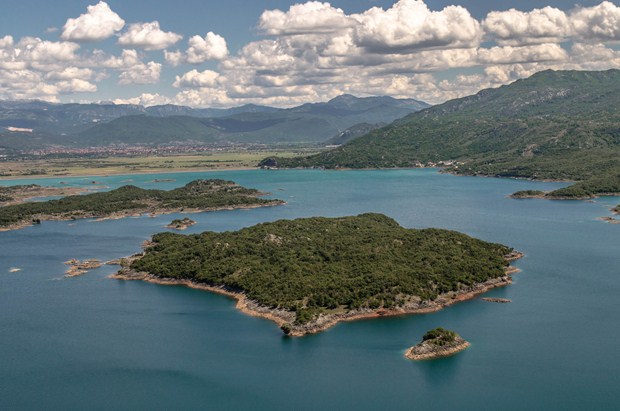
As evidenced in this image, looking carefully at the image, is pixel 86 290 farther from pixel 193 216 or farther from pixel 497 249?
pixel 193 216

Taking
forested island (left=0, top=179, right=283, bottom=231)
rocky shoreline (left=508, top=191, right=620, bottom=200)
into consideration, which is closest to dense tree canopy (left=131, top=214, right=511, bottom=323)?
forested island (left=0, top=179, right=283, bottom=231)

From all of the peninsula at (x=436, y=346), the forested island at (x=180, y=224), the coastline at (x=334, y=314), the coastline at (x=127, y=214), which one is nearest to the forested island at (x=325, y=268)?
the coastline at (x=334, y=314)

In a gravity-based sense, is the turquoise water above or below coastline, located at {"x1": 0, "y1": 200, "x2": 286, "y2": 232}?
below

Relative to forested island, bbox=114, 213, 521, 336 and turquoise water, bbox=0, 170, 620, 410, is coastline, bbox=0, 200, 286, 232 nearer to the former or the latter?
turquoise water, bbox=0, 170, 620, 410

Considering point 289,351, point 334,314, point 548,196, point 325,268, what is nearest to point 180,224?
point 325,268

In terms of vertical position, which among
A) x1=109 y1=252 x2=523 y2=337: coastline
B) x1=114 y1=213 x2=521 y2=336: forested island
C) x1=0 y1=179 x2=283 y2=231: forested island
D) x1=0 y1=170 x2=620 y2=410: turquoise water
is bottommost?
x1=0 y1=170 x2=620 y2=410: turquoise water

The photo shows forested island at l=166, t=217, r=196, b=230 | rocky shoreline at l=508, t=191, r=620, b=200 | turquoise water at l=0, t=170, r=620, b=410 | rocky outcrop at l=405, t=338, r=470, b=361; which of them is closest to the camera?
turquoise water at l=0, t=170, r=620, b=410

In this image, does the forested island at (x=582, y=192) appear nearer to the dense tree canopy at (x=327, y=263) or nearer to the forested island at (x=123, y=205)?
the forested island at (x=123, y=205)

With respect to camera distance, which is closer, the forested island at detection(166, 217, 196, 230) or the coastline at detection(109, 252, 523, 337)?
the coastline at detection(109, 252, 523, 337)
